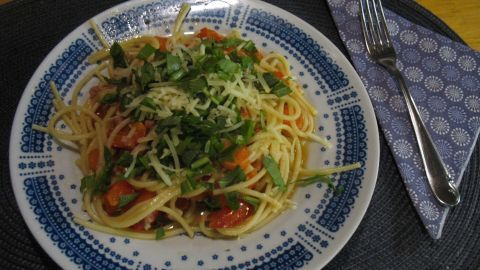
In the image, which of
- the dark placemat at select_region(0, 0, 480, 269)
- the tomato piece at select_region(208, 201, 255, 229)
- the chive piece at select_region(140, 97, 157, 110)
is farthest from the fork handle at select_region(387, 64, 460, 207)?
the chive piece at select_region(140, 97, 157, 110)

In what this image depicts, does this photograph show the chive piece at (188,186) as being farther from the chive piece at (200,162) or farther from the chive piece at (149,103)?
the chive piece at (149,103)

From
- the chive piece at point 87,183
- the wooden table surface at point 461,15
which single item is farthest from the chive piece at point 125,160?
the wooden table surface at point 461,15

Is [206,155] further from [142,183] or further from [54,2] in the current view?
[54,2]

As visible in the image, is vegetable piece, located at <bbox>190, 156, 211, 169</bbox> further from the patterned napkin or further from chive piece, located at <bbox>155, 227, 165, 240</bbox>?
the patterned napkin

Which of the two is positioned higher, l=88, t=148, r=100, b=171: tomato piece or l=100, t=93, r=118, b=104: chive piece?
l=100, t=93, r=118, b=104: chive piece

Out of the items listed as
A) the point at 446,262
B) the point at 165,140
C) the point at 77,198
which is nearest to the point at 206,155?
the point at 165,140
